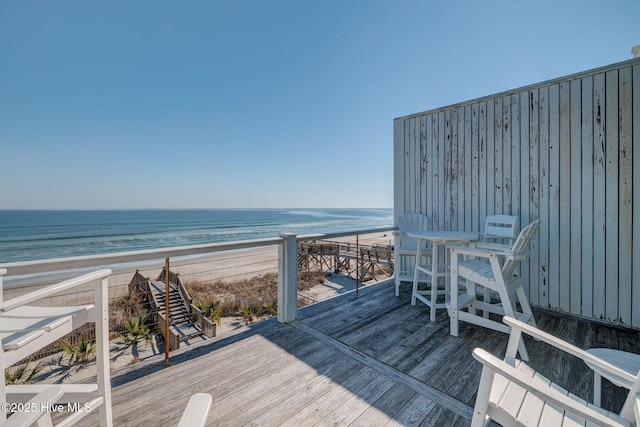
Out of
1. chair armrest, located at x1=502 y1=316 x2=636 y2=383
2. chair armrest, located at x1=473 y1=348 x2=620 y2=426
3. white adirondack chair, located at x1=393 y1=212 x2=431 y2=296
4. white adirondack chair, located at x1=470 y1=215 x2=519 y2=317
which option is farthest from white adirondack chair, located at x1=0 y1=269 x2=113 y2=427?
white adirondack chair, located at x1=470 y1=215 x2=519 y2=317

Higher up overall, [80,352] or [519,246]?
[519,246]

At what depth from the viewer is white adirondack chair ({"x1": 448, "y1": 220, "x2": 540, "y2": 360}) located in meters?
1.93

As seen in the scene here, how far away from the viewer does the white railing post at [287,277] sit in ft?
7.64

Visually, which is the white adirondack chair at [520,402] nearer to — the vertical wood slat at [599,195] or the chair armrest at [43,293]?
the chair armrest at [43,293]

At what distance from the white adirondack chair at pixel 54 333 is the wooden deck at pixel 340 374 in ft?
1.52

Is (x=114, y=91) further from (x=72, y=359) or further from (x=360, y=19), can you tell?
(x=360, y=19)

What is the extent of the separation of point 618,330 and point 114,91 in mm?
17259

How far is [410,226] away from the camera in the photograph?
3314 millimetres

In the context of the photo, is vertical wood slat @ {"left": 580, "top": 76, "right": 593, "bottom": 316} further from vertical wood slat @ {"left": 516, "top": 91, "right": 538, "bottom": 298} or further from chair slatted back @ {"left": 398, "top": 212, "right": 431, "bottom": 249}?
chair slatted back @ {"left": 398, "top": 212, "right": 431, "bottom": 249}

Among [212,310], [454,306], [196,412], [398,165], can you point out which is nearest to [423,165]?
[398,165]

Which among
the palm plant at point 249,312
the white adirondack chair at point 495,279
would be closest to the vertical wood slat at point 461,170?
the white adirondack chair at point 495,279

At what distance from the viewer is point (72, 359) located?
429 centimetres

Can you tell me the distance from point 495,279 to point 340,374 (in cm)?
140

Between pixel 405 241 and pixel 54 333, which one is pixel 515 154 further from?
pixel 54 333
